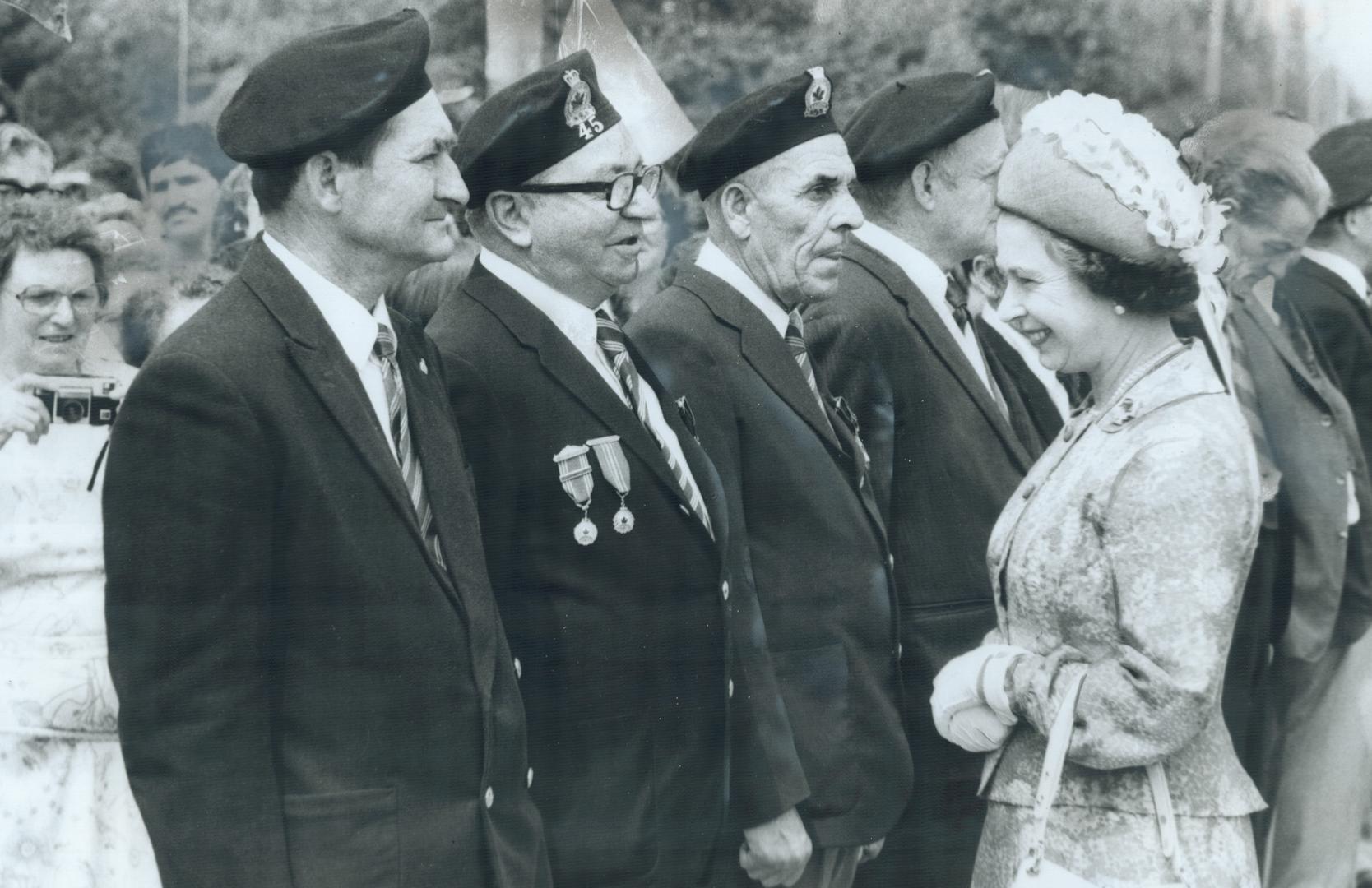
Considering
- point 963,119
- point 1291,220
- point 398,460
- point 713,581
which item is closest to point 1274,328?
point 1291,220

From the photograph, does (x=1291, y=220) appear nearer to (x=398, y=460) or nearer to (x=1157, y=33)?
(x=1157, y=33)

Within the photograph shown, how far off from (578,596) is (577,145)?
2.84ft

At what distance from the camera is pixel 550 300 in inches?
121

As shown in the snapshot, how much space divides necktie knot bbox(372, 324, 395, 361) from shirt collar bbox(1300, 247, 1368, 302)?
291 cm

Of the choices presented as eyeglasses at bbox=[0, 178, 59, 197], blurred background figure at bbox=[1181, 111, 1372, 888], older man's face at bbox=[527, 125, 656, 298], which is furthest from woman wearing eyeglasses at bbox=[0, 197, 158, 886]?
blurred background figure at bbox=[1181, 111, 1372, 888]

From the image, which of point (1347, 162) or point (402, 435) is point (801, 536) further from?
point (1347, 162)

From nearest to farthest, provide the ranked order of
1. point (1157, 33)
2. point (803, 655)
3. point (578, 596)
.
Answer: point (578, 596) → point (803, 655) → point (1157, 33)

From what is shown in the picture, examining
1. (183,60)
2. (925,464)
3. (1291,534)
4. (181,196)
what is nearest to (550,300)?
(181,196)

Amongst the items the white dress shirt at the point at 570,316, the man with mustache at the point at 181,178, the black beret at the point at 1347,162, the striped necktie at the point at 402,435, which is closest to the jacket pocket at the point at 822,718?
the white dress shirt at the point at 570,316

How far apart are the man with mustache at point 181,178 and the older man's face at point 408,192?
2.77 ft

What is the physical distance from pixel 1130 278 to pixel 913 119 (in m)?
1.37

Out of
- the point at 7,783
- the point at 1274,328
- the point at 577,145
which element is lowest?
the point at 1274,328

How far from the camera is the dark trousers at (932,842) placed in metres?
3.70

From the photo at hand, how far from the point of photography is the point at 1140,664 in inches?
95.1
